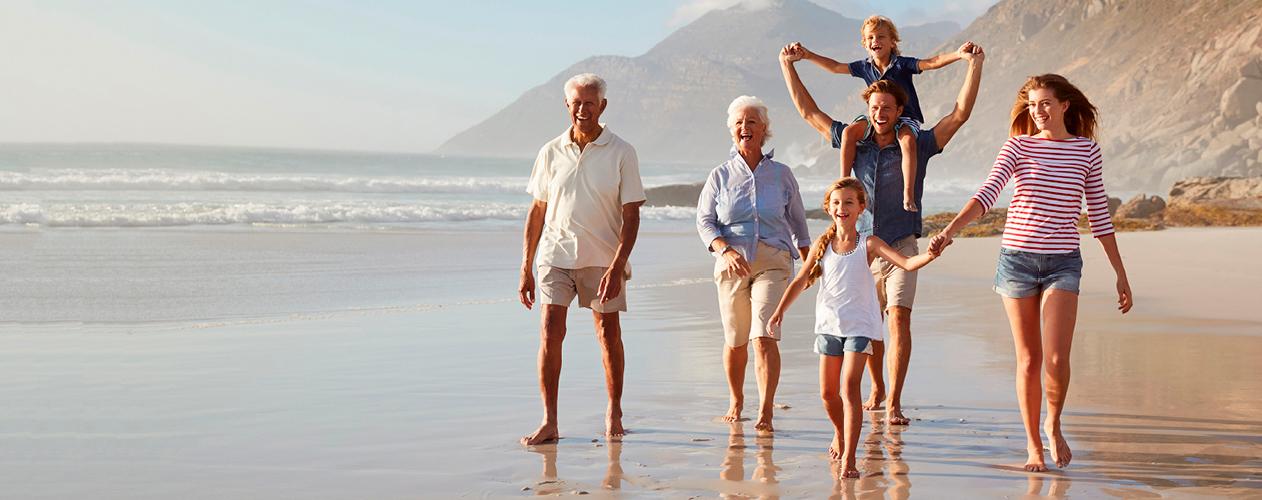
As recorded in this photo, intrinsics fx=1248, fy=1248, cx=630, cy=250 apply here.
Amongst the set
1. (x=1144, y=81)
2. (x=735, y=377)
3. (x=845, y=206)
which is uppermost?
(x=1144, y=81)

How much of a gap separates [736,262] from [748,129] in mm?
668

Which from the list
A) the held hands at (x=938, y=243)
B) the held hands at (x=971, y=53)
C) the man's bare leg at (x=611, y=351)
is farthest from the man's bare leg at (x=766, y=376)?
the held hands at (x=971, y=53)

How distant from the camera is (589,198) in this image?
20.4 feet

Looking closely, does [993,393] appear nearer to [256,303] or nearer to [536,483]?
[536,483]

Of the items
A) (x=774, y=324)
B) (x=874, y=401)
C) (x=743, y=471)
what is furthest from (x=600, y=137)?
(x=874, y=401)

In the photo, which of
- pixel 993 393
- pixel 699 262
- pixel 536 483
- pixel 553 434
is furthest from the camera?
pixel 699 262

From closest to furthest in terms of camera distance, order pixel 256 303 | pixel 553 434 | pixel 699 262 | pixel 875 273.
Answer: pixel 553 434, pixel 875 273, pixel 256 303, pixel 699 262

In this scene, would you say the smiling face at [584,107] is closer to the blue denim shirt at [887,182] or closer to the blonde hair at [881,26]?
the blue denim shirt at [887,182]

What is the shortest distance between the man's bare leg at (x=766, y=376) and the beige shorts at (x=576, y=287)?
721mm

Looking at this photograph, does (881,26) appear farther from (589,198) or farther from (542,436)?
(542,436)

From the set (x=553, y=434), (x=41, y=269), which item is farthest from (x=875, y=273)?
(x=41, y=269)

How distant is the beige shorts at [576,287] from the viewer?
245 inches

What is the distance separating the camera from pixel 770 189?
20.7ft

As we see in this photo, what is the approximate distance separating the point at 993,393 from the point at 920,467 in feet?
6.81
